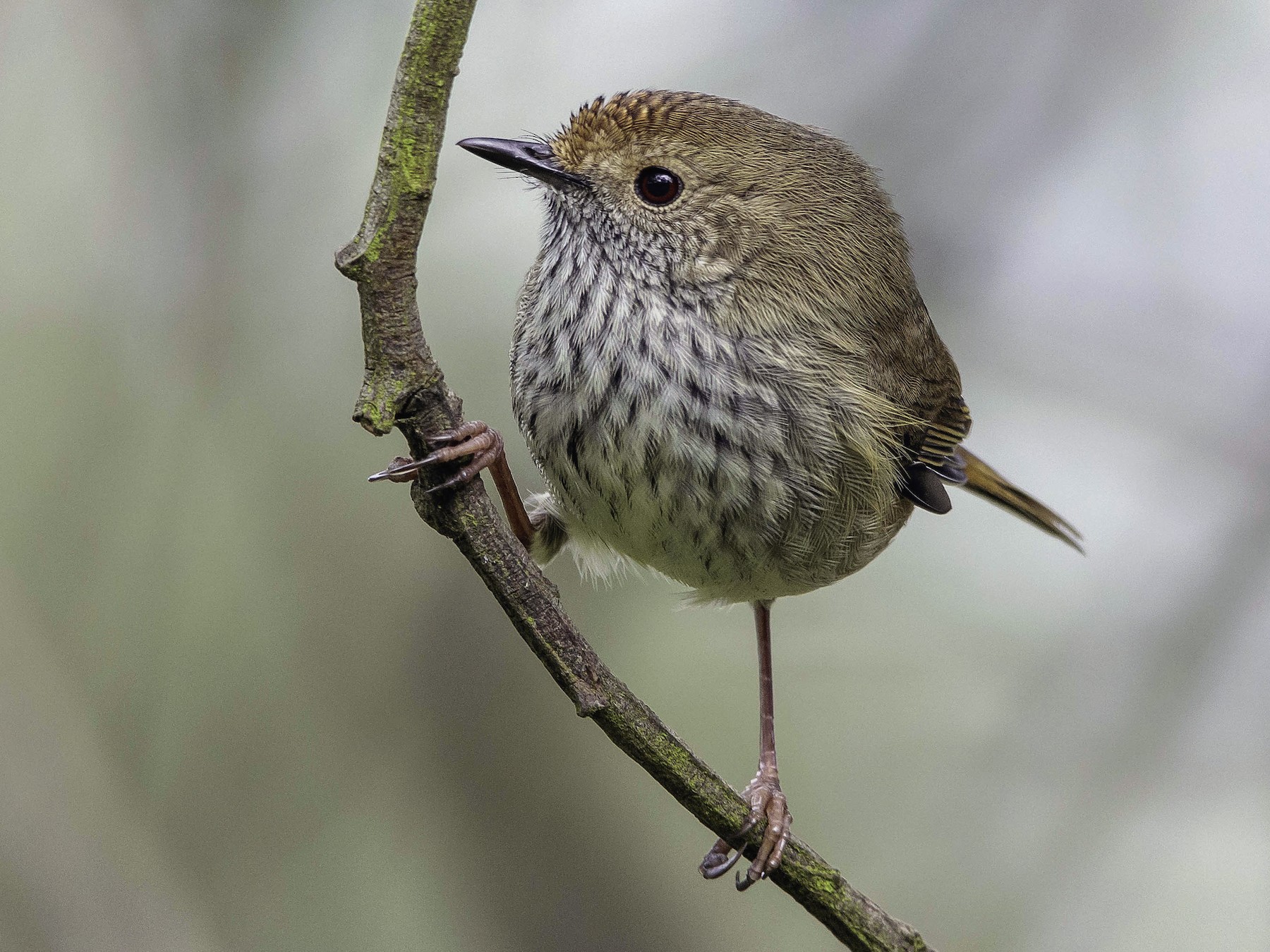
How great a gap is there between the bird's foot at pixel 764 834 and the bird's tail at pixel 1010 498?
1.27 metres

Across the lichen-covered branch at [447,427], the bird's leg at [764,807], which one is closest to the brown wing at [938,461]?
the bird's leg at [764,807]

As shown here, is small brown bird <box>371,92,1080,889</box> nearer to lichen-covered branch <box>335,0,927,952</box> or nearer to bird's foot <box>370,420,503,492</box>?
lichen-covered branch <box>335,0,927,952</box>

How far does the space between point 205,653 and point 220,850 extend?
73 centimetres

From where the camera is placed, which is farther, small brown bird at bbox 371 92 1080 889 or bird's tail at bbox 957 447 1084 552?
bird's tail at bbox 957 447 1084 552

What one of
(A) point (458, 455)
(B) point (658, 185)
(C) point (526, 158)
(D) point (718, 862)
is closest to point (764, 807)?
(D) point (718, 862)

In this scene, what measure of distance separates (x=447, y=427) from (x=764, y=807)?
1.59 metres

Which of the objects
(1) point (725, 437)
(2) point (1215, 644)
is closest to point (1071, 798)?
(2) point (1215, 644)

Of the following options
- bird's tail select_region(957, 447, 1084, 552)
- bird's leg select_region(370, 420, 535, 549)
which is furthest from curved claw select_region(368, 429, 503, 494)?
bird's tail select_region(957, 447, 1084, 552)

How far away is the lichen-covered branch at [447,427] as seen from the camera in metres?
1.76

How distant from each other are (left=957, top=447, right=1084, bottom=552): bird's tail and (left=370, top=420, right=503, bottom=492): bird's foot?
2.11 m

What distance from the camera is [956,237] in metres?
4.64

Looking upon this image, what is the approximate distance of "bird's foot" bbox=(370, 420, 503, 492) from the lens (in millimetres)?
2027

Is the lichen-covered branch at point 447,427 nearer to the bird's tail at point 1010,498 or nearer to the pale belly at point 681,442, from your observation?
the pale belly at point 681,442

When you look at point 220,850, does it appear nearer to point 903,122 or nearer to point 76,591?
point 76,591
